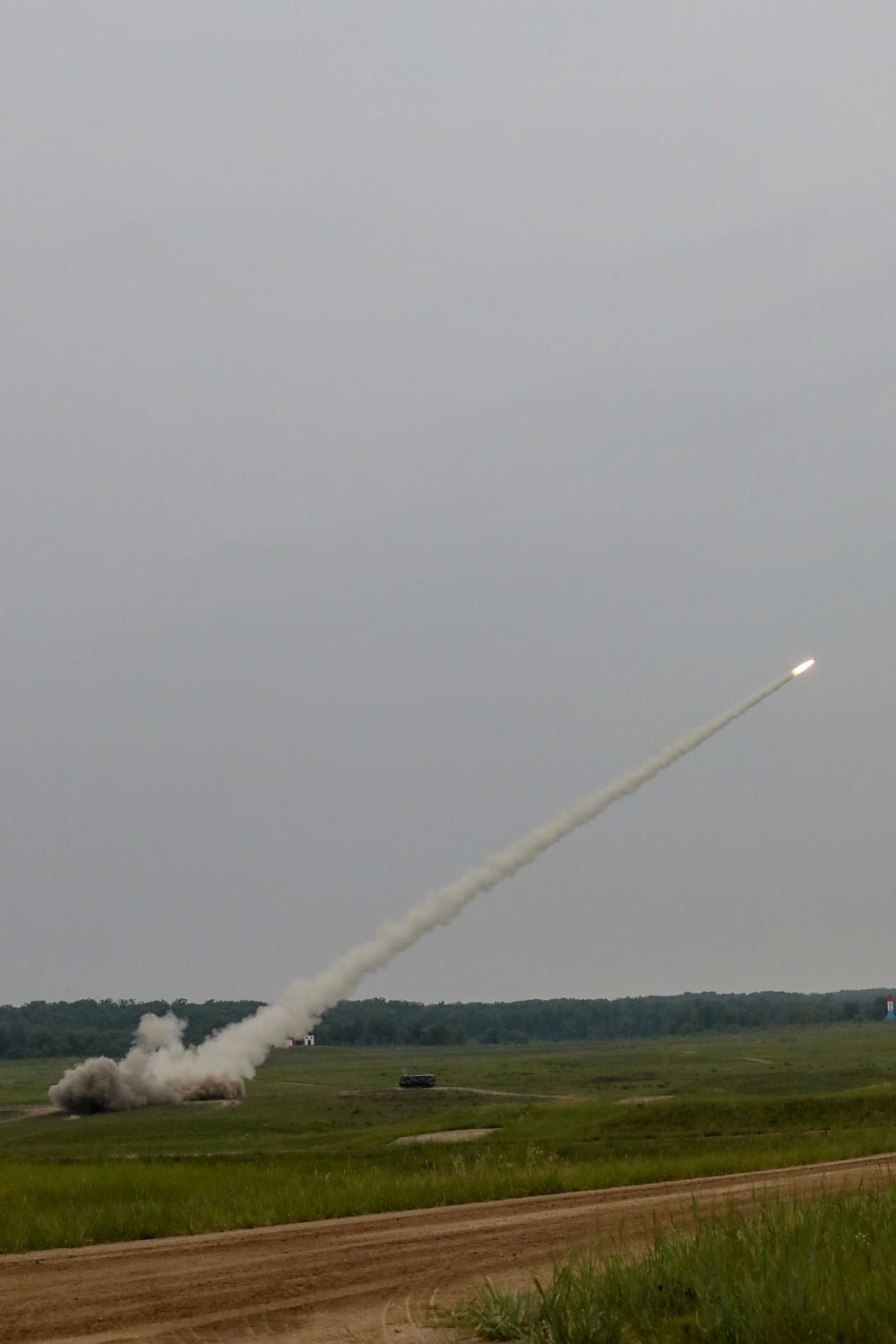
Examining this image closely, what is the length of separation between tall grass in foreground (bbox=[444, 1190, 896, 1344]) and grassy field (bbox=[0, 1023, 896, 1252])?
10.0m

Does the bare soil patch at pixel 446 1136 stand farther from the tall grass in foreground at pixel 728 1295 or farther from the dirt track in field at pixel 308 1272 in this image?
the tall grass in foreground at pixel 728 1295

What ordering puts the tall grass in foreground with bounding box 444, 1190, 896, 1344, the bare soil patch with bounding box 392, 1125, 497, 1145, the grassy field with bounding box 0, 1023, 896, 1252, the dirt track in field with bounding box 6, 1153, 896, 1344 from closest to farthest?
the tall grass in foreground with bounding box 444, 1190, 896, 1344, the dirt track in field with bounding box 6, 1153, 896, 1344, the grassy field with bounding box 0, 1023, 896, 1252, the bare soil patch with bounding box 392, 1125, 497, 1145

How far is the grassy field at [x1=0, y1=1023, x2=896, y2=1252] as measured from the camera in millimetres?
26266

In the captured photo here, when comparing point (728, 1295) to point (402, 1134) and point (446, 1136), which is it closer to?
point (446, 1136)

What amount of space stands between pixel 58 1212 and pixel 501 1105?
4237 centimetres

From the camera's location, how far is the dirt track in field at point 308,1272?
49.8 ft

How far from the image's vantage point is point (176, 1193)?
92.2 feet

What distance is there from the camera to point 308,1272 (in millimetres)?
18531

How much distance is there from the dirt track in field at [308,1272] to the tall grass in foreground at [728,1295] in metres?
1.00

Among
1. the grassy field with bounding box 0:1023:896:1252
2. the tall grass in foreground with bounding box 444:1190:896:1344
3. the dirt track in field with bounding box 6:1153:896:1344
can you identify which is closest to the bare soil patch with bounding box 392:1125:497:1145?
the grassy field with bounding box 0:1023:896:1252

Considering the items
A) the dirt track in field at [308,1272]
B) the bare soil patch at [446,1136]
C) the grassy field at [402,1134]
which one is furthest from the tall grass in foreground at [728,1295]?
the bare soil patch at [446,1136]

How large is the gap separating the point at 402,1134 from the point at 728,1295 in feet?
150

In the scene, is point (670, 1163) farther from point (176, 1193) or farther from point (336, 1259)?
point (336, 1259)

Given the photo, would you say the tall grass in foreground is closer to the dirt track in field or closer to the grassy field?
the dirt track in field
